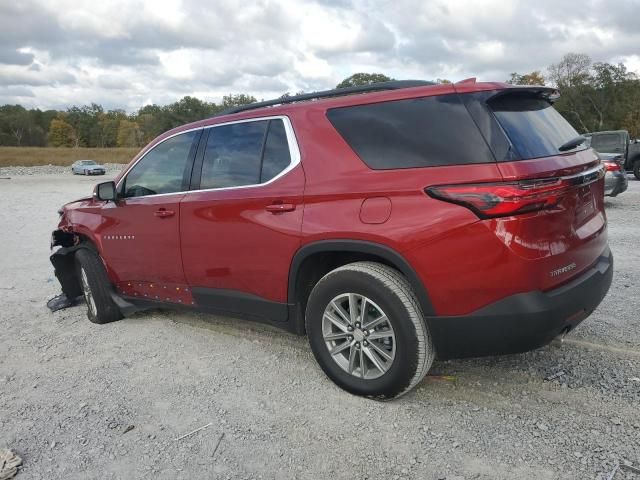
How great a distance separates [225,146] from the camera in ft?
12.6

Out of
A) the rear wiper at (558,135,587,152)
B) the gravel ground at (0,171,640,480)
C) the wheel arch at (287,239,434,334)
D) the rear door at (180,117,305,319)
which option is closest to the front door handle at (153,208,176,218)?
the rear door at (180,117,305,319)

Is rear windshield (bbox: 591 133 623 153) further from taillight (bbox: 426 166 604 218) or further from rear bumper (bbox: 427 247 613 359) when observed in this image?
taillight (bbox: 426 166 604 218)

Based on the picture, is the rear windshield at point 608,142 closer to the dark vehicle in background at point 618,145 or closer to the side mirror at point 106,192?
the dark vehicle in background at point 618,145

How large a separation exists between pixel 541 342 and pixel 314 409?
4.37 ft

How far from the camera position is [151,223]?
425 cm

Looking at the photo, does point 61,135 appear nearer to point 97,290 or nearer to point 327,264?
point 97,290

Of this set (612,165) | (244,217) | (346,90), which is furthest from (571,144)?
(612,165)

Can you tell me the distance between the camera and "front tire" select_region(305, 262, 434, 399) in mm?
2879

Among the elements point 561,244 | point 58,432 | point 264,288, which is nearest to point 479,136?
point 561,244

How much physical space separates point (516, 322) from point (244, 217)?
183 cm

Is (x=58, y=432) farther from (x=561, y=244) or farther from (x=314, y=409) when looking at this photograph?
(x=561, y=244)

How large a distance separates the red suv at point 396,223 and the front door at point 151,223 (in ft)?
0.16

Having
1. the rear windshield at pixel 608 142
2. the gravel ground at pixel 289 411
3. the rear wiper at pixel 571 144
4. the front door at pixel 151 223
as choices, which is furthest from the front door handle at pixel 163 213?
the rear windshield at pixel 608 142

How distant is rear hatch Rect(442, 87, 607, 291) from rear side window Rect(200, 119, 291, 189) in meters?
1.23
